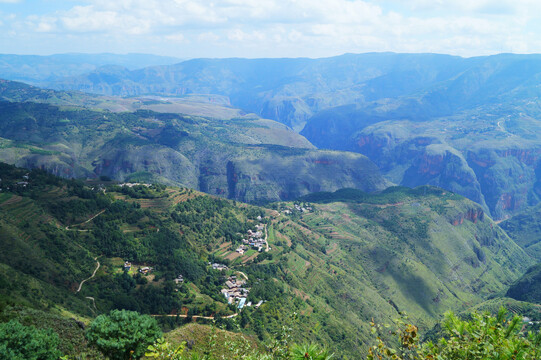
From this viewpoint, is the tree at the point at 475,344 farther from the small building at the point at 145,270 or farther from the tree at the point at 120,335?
the small building at the point at 145,270

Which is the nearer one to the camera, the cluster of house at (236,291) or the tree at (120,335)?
the tree at (120,335)

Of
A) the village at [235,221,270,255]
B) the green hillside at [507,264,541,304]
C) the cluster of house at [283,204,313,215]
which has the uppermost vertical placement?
the village at [235,221,270,255]

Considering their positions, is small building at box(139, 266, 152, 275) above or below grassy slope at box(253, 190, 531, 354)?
above

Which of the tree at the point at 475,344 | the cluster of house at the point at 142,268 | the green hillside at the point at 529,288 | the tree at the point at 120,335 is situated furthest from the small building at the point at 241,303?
the green hillside at the point at 529,288

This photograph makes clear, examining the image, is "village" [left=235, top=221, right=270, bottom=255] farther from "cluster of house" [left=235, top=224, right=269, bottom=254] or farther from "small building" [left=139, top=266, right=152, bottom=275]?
"small building" [left=139, top=266, right=152, bottom=275]

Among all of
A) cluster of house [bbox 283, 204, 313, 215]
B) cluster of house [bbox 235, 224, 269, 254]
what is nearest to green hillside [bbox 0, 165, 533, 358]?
cluster of house [bbox 283, 204, 313, 215]

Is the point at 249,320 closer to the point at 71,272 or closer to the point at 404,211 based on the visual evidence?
the point at 71,272
